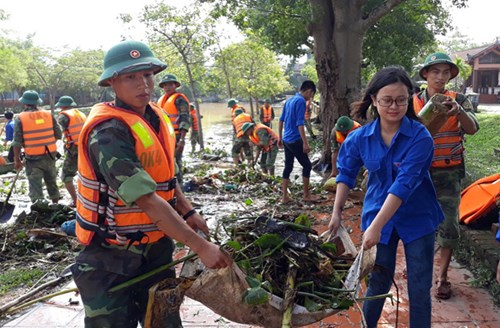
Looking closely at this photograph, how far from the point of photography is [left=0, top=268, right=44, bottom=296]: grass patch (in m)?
4.29

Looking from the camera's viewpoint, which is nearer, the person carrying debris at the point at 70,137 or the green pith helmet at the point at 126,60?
the green pith helmet at the point at 126,60

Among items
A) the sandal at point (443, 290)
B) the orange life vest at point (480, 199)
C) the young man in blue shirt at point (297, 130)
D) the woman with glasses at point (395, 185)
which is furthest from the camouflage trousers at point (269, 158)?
the woman with glasses at point (395, 185)

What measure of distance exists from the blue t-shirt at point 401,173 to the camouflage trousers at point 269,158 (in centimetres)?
686

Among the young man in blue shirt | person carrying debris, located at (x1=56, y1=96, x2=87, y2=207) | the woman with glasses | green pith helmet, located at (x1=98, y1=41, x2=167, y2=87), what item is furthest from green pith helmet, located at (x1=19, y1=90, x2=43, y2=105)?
the woman with glasses

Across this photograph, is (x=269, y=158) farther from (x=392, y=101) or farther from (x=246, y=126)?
(x=392, y=101)

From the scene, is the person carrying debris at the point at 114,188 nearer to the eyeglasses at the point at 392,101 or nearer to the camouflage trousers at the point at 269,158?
the eyeglasses at the point at 392,101

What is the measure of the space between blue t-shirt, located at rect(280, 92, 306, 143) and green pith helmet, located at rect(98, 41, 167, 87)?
4.88 metres

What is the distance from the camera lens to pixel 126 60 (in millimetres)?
2162

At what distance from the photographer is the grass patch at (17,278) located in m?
4.29

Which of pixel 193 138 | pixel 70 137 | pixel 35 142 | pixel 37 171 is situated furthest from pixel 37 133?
pixel 193 138

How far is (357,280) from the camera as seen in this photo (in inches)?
79.2

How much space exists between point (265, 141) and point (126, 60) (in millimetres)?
7300

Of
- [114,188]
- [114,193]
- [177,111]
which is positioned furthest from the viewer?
[177,111]

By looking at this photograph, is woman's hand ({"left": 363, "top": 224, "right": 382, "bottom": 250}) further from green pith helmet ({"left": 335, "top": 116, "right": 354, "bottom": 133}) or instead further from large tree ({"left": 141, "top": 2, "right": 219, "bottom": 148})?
large tree ({"left": 141, "top": 2, "right": 219, "bottom": 148})
